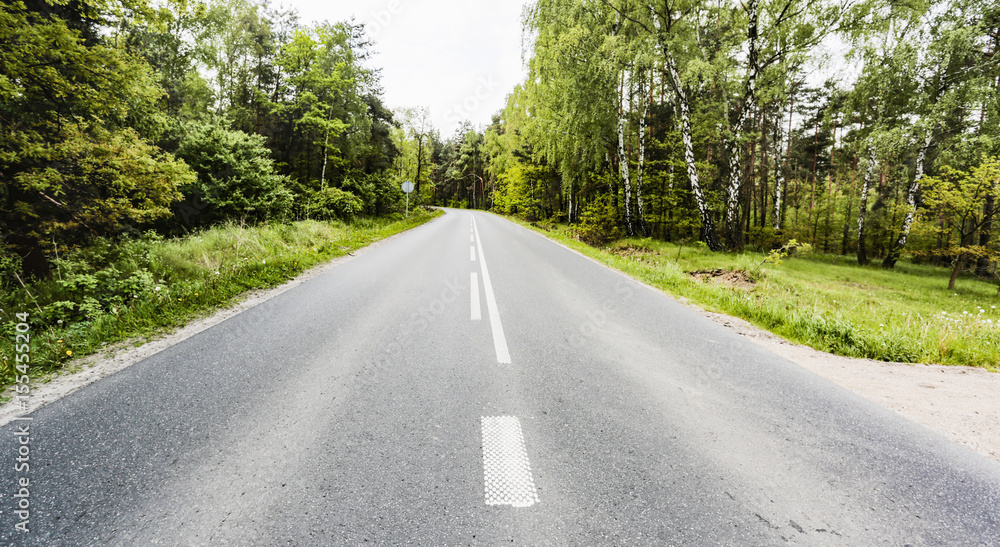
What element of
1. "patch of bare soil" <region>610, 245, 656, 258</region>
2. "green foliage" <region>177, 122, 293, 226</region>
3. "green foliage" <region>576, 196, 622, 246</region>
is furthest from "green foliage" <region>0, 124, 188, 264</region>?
"green foliage" <region>576, 196, 622, 246</region>

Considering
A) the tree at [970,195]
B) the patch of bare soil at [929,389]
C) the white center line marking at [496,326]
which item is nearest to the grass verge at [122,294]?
the white center line marking at [496,326]

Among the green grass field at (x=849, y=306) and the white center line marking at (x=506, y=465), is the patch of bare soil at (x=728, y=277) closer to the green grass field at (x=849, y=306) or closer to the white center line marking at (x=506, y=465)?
the green grass field at (x=849, y=306)

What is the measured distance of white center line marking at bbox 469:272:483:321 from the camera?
500cm

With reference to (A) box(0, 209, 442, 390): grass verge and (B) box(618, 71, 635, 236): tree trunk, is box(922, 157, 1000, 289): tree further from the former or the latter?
(A) box(0, 209, 442, 390): grass verge

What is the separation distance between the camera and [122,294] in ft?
16.2

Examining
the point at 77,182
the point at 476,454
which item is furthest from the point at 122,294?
the point at 476,454

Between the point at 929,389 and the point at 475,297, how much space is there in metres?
5.43

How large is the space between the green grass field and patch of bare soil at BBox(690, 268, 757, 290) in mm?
26

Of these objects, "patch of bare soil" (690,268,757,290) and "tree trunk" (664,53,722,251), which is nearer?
"patch of bare soil" (690,268,757,290)

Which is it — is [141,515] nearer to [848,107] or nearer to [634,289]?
[634,289]

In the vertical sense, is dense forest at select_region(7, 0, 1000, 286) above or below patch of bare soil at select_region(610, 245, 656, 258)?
above

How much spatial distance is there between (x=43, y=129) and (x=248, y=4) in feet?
69.6

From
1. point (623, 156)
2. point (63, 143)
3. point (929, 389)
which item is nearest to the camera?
point (929, 389)

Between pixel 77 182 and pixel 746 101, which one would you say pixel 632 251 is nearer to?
pixel 746 101
